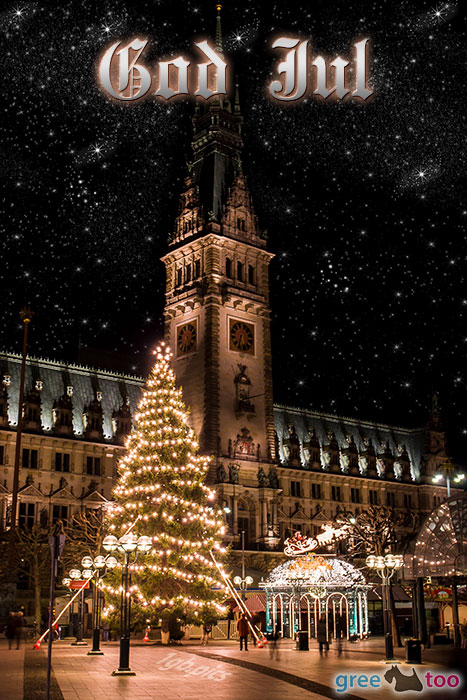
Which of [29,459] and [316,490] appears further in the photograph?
[316,490]

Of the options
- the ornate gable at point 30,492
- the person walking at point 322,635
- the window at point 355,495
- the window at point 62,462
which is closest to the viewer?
the person walking at point 322,635

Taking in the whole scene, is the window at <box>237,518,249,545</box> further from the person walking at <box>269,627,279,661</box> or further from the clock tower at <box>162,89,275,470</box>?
the person walking at <box>269,627,279,661</box>

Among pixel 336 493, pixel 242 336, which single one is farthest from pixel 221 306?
pixel 336 493

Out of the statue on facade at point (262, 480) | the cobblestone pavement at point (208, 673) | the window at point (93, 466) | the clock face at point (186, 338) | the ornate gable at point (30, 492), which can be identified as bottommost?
the cobblestone pavement at point (208, 673)

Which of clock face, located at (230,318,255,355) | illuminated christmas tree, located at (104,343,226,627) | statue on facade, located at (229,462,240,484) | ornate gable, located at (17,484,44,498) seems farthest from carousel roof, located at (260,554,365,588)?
clock face, located at (230,318,255,355)

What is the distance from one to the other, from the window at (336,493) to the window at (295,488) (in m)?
6.16

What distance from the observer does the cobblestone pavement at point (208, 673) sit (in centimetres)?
2170

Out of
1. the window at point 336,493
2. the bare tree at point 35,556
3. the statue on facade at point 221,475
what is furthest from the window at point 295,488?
the bare tree at point 35,556

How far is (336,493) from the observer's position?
326 feet

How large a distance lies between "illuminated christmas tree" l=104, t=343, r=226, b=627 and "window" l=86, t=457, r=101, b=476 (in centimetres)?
3261

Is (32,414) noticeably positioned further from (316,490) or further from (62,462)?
(316,490)

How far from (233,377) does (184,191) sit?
20.9 meters

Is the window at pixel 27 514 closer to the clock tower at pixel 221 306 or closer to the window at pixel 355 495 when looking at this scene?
the clock tower at pixel 221 306

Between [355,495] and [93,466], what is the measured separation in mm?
36614
